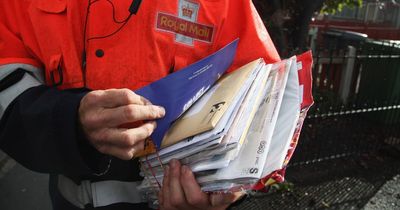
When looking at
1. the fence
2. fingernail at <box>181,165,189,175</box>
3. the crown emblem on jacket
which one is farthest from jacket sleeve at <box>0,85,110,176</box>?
the fence

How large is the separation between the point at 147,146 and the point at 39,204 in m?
2.92

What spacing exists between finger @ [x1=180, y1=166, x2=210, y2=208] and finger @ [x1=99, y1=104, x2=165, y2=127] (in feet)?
0.60

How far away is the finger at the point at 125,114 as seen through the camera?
0.89 m

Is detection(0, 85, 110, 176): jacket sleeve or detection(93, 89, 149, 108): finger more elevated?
detection(93, 89, 149, 108): finger

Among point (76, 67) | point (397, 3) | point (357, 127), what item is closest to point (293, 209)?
point (357, 127)

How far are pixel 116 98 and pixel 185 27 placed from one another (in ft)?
1.26

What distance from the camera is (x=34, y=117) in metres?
1.00

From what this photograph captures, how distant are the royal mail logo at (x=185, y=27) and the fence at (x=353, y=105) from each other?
3268mm

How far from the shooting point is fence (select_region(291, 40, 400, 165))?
4.59 metres

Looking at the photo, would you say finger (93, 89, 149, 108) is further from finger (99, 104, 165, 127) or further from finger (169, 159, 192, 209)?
finger (169, 159, 192, 209)

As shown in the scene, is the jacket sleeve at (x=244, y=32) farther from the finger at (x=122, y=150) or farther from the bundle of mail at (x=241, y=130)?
the finger at (x=122, y=150)

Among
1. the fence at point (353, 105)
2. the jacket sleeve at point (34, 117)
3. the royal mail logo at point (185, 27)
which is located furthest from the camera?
the fence at point (353, 105)

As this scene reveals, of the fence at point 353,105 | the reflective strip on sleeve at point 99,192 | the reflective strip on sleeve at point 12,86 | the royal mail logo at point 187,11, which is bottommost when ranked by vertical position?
the fence at point 353,105

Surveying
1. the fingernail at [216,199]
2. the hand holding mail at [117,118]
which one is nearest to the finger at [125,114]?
the hand holding mail at [117,118]
